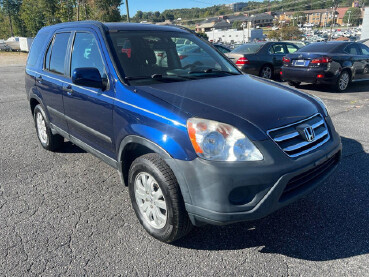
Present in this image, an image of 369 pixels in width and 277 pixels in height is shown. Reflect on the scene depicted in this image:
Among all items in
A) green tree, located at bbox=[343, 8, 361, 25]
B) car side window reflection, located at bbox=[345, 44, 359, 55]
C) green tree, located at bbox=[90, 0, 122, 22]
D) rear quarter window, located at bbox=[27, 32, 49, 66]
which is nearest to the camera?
rear quarter window, located at bbox=[27, 32, 49, 66]

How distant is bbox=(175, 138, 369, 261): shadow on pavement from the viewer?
2549 millimetres

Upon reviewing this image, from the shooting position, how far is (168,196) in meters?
2.37

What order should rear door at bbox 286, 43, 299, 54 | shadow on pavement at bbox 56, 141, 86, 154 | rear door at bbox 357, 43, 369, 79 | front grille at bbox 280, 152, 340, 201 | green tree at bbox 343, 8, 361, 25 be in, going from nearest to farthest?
1. front grille at bbox 280, 152, 340, 201
2. shadow on pavement at bbox 56, 141, 86, 154
3. rear door at bbox 357, 43, 369, 79
4. rear door at bbox 286, 43, 299, 54
5. green tree at bbox 343, 8, 361, 25

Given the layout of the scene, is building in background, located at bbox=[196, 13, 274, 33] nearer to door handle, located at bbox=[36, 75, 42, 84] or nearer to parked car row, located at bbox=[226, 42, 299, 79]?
parked car row, located at bbox=[226, 42, 299, 79]

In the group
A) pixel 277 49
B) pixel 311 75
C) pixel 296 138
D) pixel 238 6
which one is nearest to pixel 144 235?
pixel 296 138

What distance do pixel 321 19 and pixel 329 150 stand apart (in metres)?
167

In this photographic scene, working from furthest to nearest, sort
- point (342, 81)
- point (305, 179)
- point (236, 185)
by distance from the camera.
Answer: point (342, 81) → point (305, 179) → point (236, 185)

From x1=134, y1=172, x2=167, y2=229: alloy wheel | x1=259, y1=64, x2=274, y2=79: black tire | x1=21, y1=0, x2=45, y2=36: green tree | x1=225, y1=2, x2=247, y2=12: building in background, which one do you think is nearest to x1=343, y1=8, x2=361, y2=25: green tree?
x1=225, y1=2, x2=247, y2=12: building in background

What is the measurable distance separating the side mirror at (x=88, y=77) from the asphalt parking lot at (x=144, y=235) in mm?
1251

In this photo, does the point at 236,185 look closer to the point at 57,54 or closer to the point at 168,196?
the point at 168,196

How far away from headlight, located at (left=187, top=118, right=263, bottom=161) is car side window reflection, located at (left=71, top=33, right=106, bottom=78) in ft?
4.34

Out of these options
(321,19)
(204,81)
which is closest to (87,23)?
(204,81)

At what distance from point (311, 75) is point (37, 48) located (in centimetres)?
722

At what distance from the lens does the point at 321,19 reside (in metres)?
147
